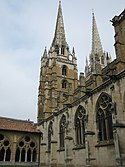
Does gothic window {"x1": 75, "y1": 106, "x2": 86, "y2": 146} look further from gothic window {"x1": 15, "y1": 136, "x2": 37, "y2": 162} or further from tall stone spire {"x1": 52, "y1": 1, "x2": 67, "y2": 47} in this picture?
tall stone spire {"x1": 52, "y1": 1, "x2": 67, "y2": 47}

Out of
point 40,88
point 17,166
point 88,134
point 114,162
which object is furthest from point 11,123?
point 114,162

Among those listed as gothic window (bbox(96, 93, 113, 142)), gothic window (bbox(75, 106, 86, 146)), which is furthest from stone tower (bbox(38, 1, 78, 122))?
gothic window (bbox(96, 93, 113, 142))

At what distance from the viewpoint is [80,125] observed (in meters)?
23.6

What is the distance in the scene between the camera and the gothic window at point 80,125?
22891 millimetres

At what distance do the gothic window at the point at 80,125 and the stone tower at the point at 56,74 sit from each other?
37.3ft

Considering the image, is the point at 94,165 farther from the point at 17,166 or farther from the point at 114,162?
the point at 17,166

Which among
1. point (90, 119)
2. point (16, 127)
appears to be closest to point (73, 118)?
point (90, 119)

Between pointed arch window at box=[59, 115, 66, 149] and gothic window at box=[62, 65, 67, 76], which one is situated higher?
gothic window at box=[62, 65, 67, 76]

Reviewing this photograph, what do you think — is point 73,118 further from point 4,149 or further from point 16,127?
point 4,149

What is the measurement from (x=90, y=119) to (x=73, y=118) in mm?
4130

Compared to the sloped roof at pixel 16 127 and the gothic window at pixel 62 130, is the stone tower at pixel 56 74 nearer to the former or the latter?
the sloped roof at pixel 16 127

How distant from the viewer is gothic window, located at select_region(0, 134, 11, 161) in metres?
30.2

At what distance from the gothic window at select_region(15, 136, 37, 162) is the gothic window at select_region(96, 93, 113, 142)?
53.2 ft

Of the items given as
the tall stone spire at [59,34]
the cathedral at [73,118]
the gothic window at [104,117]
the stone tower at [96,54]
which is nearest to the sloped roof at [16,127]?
the cathedral at [73,118]
